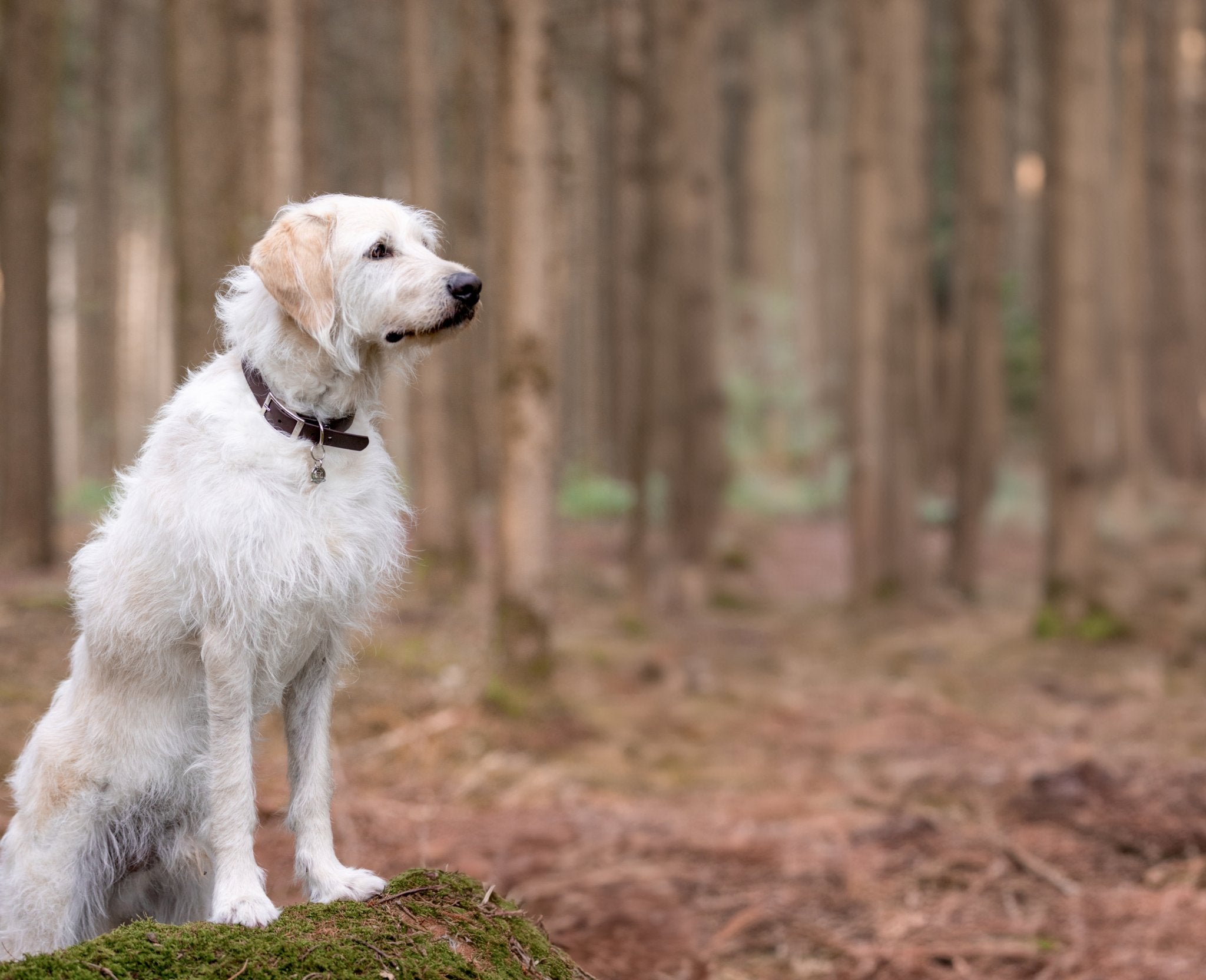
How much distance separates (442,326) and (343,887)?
149 centimetres

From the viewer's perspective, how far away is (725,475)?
56.1ft

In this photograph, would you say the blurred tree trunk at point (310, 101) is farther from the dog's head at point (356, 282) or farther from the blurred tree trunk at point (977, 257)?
the dog's head at point (356, 282)

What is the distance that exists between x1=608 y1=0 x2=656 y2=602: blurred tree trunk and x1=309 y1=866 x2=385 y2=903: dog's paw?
30.9 ft

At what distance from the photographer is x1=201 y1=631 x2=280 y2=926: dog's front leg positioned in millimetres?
2980

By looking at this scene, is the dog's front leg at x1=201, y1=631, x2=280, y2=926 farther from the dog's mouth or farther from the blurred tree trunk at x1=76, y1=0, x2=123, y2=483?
the blurred tree trunk at x1=76, y1=0, x2=123, y2=483

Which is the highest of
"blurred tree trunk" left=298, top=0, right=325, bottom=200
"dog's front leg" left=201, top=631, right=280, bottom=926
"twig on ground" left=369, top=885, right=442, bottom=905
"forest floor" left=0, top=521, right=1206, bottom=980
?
"blurred tree trunk" left=298, top=0, right=325, bottom=200

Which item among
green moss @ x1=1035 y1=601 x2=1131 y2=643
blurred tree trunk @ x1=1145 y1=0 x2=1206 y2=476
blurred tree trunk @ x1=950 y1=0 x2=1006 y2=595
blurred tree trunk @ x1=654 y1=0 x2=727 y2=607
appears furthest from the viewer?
blurred tree trunk @ x1=1145 y1=0 x2=1206 y2=476

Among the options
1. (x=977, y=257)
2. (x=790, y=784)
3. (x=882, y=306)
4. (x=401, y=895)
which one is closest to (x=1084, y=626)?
(x=882, y=306)

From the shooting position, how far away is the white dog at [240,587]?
9.93 ft

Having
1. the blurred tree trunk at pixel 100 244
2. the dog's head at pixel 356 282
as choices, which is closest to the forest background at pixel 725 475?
the blurred tree trunk at pixel 100 244

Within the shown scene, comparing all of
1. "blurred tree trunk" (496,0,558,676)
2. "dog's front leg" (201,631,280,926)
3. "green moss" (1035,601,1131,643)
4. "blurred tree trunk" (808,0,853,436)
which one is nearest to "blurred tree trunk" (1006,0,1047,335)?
"blurred tree trunk" (808,0,853,436)

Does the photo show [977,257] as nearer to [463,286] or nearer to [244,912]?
[463,286]

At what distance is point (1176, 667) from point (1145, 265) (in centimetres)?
1243

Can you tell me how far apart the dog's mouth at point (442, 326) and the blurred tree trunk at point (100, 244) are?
53.3ft
